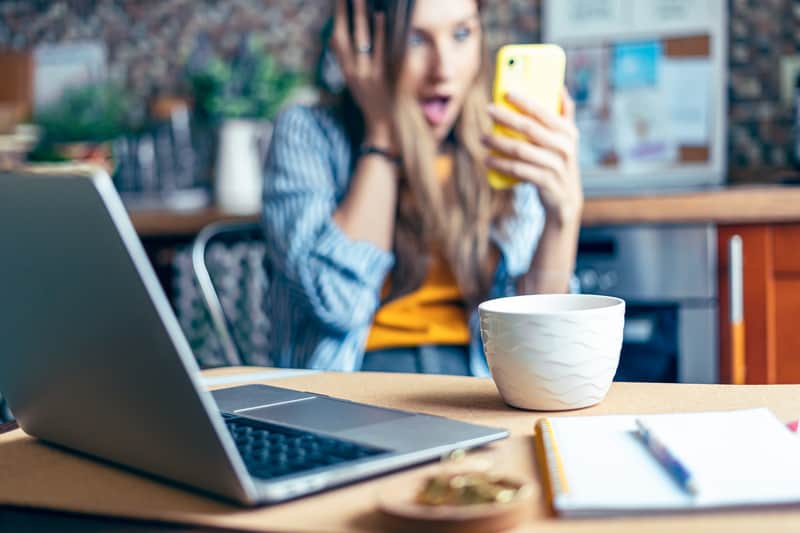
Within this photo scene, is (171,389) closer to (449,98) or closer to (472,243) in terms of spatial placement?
(472,243)

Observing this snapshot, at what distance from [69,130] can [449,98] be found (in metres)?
1.76

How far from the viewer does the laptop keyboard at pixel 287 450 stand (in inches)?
21.3

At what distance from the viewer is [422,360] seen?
1415mm

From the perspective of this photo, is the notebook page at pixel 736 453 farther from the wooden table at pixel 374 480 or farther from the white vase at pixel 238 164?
the white vase at pixel 238 164

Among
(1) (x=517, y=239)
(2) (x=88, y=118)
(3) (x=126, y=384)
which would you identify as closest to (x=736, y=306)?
(1) (x=517, y=239)

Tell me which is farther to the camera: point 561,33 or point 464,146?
point 561,33

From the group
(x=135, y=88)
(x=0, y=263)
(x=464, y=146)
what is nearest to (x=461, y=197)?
(x=464, y=146)

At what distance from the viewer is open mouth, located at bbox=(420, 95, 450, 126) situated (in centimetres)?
157

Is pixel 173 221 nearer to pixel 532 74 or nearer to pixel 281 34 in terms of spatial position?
pixel 281 34

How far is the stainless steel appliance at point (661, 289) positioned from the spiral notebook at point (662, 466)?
1407mm

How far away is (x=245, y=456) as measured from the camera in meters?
0.57

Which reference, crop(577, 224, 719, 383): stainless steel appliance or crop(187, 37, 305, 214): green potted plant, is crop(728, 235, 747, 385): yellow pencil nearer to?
crop(577, 224, 719, 383): stainless steel appliance

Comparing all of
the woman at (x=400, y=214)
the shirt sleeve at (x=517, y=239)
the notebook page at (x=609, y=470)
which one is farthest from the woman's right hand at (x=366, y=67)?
the notebook page at (x=609, y=470)

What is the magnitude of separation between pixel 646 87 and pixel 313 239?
1.34 metres
